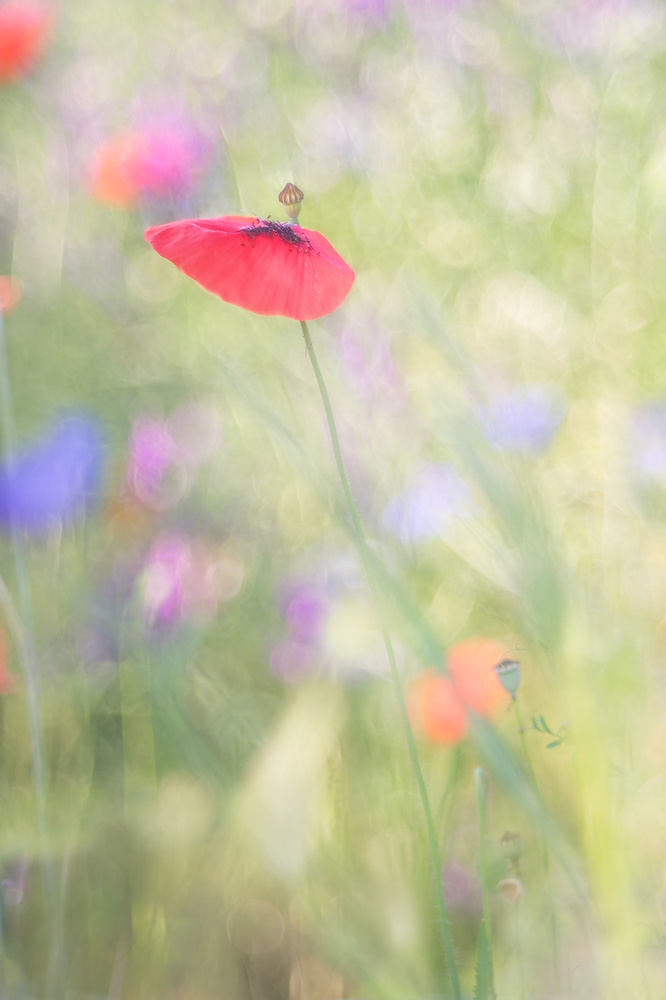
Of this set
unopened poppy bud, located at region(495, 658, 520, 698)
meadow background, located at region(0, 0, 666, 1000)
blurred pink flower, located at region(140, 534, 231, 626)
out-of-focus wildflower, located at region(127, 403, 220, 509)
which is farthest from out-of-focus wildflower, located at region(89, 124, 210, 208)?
unopened poppy bud, located at region(495, 658, 520, 698)

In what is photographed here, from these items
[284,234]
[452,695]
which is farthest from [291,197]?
[452,695]

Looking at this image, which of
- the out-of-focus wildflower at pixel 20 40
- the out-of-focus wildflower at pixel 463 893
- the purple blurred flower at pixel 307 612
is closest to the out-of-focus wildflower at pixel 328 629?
the purple blurred flower at pixel 307 612

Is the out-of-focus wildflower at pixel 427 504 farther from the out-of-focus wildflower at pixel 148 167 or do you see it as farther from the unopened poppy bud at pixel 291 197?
the out-of-focus wildflower at pixel 148 167

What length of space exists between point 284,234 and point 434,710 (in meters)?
0.28

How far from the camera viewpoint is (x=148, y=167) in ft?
2.00

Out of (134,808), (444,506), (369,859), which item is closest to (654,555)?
(444,506)

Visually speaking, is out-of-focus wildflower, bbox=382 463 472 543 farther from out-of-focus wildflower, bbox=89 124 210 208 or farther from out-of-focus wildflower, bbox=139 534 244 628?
out-of-focus wildflower, bbox=89 124 210 208

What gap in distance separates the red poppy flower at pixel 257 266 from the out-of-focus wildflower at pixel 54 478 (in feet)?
1.06

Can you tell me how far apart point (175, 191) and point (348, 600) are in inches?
14.7

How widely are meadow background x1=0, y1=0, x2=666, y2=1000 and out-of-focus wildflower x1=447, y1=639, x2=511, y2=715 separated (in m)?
0.03

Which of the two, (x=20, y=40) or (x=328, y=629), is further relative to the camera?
(x=20, y=40)

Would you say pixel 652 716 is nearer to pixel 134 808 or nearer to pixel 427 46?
pixel 134 808

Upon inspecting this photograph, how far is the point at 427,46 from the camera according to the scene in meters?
0.73

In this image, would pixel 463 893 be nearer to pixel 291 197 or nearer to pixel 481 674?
pixel 481 674
